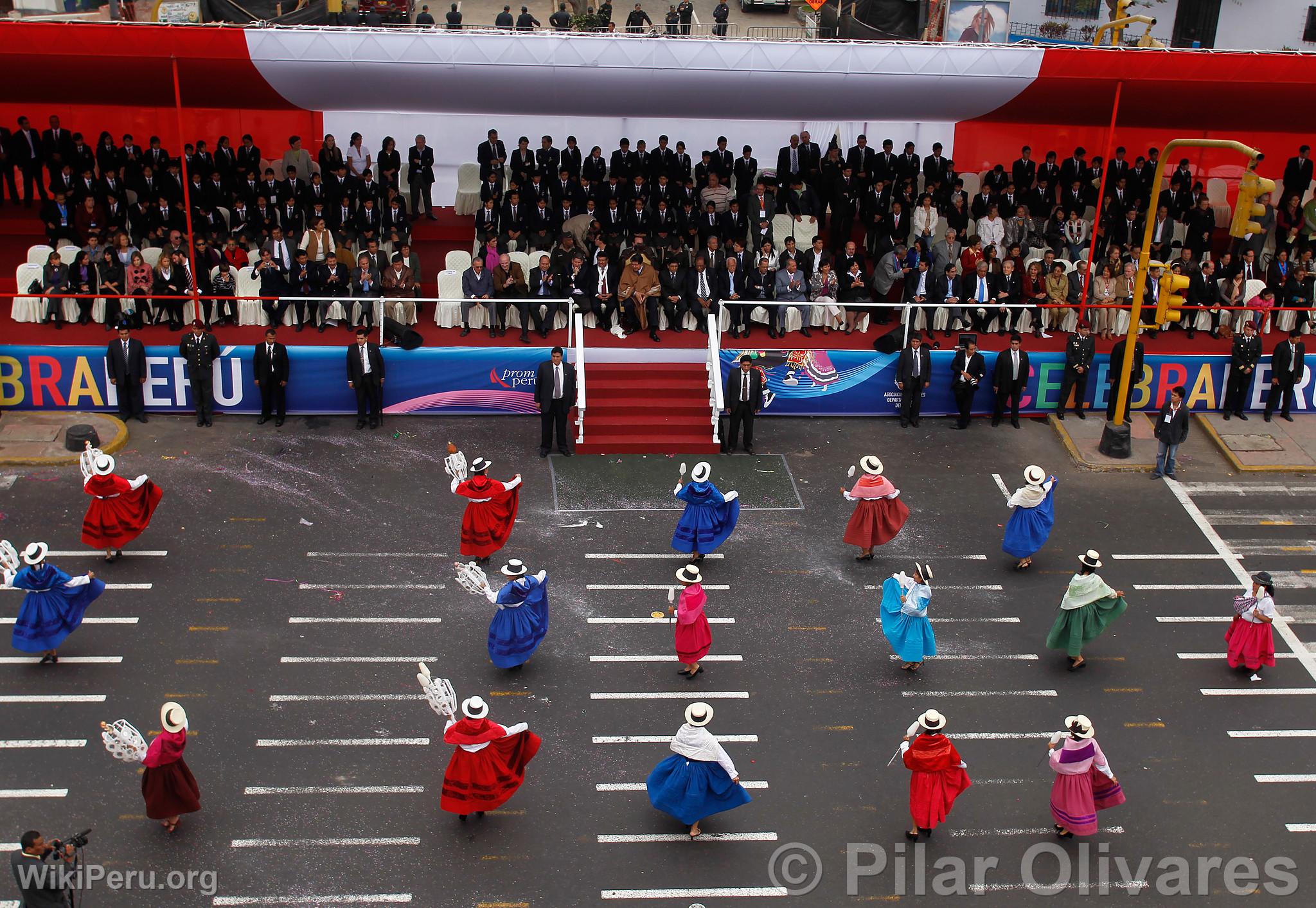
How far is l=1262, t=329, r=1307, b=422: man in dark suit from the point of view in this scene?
2223 cm

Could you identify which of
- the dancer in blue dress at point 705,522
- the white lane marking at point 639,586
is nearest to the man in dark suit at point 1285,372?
the dancer in blue dress at point 705,522

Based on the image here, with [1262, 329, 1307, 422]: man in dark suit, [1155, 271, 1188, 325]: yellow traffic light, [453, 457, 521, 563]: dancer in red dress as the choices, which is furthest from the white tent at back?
[453, 457, 521, 563]: dancer in red dress

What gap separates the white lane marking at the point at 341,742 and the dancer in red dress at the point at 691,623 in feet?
9.93

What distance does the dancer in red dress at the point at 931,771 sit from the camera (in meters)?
12.5

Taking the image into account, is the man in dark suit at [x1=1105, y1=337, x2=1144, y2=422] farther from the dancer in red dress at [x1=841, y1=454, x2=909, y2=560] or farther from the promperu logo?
the promperu logo

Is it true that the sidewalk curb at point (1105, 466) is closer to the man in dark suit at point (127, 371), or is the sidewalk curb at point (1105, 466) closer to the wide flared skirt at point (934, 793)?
the wide flared skirt at point (934, 793)

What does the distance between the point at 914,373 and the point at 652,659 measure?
28.0ft

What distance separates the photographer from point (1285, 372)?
2231cm

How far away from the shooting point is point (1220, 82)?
22.9m

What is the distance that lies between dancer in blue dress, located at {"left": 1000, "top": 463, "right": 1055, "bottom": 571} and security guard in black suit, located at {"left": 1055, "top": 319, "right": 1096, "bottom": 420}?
497 centimetres

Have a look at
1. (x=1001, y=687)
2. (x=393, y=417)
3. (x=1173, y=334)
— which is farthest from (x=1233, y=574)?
(x=393, y=417)

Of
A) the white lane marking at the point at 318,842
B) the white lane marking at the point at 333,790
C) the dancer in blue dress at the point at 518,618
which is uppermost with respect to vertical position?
the dancer in blue dress at the point at 518,618

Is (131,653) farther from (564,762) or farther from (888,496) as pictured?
(888,496)

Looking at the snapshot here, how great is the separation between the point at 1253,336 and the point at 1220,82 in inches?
177
